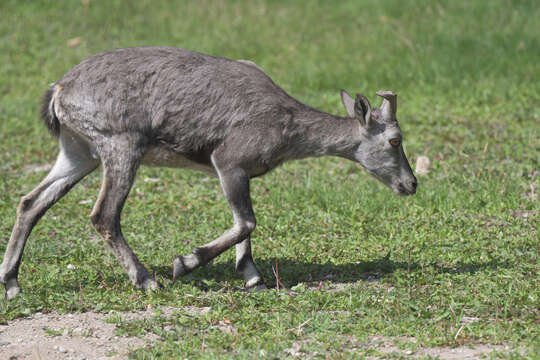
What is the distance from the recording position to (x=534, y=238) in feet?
23.7

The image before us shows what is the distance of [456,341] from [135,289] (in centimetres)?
249

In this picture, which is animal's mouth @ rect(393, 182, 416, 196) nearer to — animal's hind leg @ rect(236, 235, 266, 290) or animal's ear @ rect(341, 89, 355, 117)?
animal's ear @ rect(341, 89, 355, 117)

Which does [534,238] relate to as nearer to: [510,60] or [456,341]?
[456,341]

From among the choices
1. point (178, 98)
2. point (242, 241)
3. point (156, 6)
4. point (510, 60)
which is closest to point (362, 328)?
point (242, 241)

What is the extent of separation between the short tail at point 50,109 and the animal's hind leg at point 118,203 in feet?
1.76

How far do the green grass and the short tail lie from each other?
1244mm

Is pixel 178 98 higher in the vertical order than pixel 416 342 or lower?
higher

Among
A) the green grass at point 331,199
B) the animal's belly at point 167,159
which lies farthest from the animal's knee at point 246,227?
the animal's belly at point 167,159

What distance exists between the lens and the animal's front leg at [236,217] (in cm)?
618

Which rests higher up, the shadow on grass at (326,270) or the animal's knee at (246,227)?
the animal's knee at (246,227)

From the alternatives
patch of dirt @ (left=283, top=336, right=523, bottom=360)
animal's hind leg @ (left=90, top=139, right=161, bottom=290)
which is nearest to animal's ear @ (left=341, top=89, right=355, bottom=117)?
animal's hind leg @ (left=90, top=139, right=161, bottom=290)

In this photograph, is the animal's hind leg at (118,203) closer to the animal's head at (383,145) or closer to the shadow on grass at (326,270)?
the shadow on grass at (326,270)

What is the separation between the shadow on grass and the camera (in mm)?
6578

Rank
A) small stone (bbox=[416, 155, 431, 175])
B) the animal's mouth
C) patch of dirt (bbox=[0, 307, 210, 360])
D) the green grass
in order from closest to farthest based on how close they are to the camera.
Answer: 1. patch of dirt (bbox=[0, 307, 210, 360])
2. the green grass
3. the animal's mouth
4. small stone (bbox=[416, 155, 431, 175])
